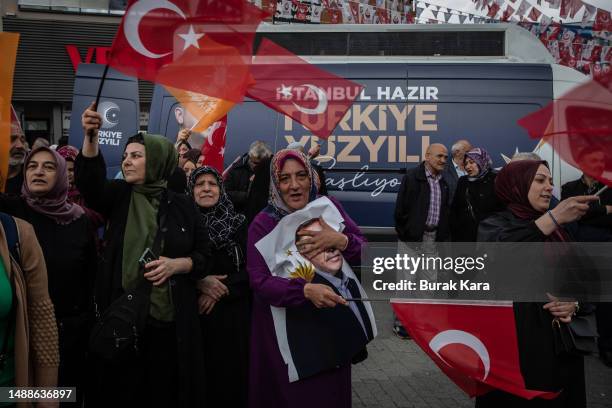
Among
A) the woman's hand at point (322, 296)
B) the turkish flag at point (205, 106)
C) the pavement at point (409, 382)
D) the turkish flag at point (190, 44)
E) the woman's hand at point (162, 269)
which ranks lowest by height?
the pavement at point (409, 382)

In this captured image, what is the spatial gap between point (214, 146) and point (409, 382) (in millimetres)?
2870

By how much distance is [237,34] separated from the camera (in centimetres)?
377

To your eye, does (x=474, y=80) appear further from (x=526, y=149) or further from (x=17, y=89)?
(x=17, y=89)

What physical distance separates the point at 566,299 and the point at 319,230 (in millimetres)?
1162

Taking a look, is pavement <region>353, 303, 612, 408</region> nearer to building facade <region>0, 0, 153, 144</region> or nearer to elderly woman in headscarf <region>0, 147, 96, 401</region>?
elderly woman in headscarf <region>0, 147, 96, 401</region>

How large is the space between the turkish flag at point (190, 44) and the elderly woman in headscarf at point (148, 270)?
58 cm

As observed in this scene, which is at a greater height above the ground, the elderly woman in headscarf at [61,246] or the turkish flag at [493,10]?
the turkish flag at [493,10]

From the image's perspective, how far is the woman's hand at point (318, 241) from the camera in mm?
2861

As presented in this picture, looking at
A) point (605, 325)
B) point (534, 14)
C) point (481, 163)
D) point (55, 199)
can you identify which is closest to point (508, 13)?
point (534, 14)

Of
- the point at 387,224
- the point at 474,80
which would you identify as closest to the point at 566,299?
the point at 387,224

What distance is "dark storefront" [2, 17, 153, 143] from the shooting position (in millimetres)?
19828

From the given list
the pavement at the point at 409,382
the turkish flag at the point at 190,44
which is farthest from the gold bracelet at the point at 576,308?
the turkish flag at the point at 190,44

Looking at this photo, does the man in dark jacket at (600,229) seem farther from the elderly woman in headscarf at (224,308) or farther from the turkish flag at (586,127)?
the elderly woman in headscarf at (224,308)

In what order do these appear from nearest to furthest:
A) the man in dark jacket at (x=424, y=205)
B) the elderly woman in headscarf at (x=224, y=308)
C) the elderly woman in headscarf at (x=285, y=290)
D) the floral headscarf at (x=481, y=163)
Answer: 1. the elderly woman in headscarf at (x=285, y=290)
2. the elderly woman in headscarf at (x=224, y=308)
3. the floral headscarf at (x=481, y=163)
4. the man in dark jacket at (x=424, y=205)
